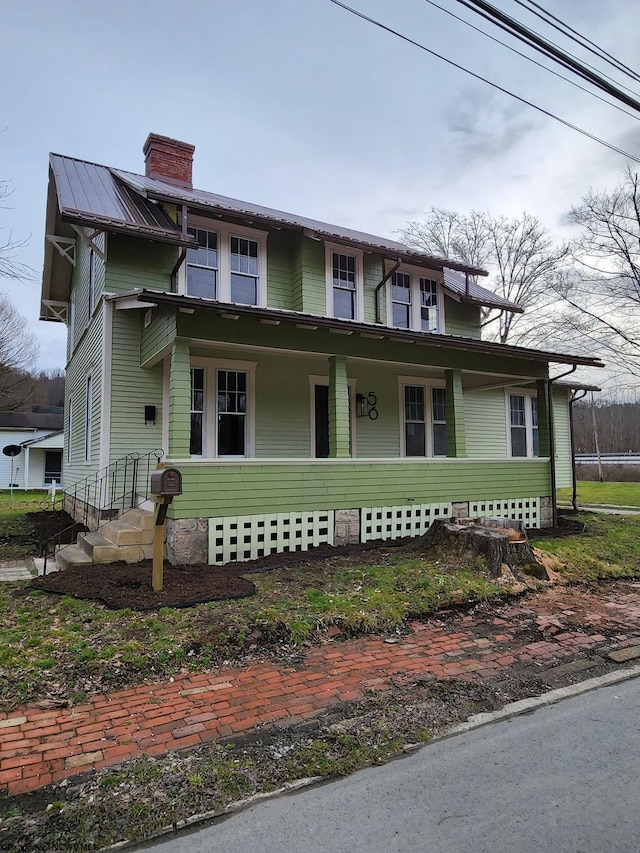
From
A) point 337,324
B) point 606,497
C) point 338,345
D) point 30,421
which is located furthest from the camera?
point 30,421

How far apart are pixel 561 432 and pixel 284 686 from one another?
17908mm

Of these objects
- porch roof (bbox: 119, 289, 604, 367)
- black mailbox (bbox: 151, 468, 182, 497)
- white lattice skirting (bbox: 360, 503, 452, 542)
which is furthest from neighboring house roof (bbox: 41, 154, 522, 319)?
white lattice skirting (bbox: 360, 503, 452, 542)

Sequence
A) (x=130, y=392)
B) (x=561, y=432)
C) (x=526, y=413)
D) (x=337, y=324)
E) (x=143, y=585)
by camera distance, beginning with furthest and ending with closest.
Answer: (x=561, y=432) → (x=526, y=413) → (x=130, y=392) → (x=337, y=324) → (x=143, y=585)

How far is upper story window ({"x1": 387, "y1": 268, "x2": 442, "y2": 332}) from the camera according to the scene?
1254 centimetres

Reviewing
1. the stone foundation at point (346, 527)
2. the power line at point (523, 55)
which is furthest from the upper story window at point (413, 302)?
the power line at point (523, 55)

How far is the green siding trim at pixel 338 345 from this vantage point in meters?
7.69

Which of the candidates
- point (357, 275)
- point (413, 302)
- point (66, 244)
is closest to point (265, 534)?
point (357, 275)

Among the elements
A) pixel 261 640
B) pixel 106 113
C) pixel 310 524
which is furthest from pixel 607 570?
pixel 106 113

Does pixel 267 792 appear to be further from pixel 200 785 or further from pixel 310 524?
pixel 310 524

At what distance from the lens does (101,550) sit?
7.18m

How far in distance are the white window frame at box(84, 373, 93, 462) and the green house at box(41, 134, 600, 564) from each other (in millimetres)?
76

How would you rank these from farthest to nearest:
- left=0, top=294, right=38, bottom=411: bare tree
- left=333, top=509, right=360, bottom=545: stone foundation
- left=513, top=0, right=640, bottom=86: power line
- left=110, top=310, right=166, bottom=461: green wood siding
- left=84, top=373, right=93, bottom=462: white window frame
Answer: left=0, top=294, right=38, bottom=411: bare tree → left=84, top=373, right=93, bottom=462: white window frame → left=110, top=310, right=166, bottom=461: green wood siding → left=333, top=509, right=360, bottom=545: stone foundation → left=513, top=0, right=640, bottom=86: power line

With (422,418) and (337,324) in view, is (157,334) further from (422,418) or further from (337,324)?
(422,418)

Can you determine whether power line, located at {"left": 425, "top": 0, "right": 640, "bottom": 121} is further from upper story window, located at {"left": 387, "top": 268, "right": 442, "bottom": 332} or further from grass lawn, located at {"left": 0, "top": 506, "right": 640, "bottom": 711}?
upper story window, located at {"left": 387, "top": 268, "right": 442, "bottom": 332}
